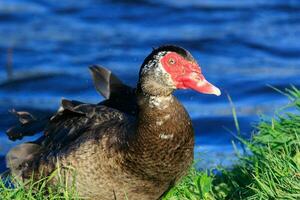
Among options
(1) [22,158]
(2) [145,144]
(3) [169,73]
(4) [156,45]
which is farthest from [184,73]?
(4) [156,45]

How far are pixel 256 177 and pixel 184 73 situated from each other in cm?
90

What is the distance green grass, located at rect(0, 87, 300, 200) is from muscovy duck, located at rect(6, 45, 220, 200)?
23 centimetres

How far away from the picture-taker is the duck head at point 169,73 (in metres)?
6.79

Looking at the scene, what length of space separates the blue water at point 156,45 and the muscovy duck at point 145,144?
267cm

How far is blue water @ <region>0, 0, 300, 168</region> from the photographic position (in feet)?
37.2

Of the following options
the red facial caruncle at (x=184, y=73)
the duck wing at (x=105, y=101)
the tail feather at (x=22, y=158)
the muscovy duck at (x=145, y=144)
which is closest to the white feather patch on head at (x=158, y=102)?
the muscovy duck at (x=145, y=144)

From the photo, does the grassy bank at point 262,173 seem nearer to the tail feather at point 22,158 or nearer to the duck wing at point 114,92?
the duck wing at point 114,92

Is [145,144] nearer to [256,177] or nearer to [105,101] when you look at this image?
[256,177]

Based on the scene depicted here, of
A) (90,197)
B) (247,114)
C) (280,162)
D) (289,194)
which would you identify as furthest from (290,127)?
(247,114)

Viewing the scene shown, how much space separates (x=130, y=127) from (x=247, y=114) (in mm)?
4195

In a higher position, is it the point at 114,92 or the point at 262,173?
the point at 114,92

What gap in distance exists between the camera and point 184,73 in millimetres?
6812

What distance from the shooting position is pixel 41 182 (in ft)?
23.6

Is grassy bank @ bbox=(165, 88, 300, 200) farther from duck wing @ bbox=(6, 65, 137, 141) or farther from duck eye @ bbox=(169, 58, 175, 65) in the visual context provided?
duck eye @ bbox=(169, 58, 175, 65)
